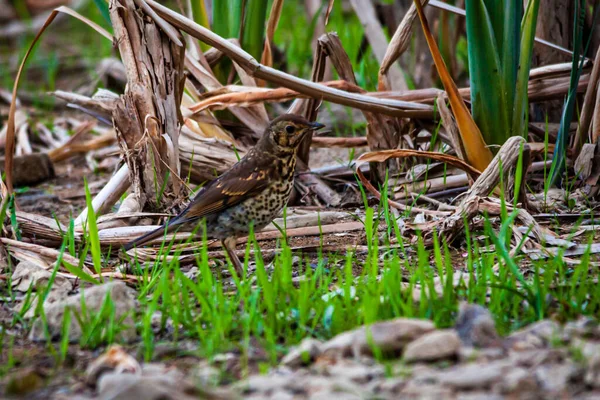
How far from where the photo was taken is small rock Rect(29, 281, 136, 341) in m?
3.24

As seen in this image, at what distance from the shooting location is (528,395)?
2.32 meters

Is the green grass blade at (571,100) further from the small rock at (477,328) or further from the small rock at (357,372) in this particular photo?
the small rock at (357,372)

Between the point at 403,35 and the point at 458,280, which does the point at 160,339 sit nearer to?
the point at 458,280

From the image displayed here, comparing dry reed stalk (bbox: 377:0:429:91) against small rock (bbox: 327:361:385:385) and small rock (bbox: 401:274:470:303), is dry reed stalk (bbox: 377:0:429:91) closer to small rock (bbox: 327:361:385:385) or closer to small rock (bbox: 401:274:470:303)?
small rock (bbox: 401:274:470:303)

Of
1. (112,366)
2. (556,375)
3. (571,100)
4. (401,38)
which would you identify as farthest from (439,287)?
(401,38)

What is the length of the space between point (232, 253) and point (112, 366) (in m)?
1.64

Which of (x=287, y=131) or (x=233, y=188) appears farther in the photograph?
(x=287, y=131)

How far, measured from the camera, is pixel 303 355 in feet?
9.05

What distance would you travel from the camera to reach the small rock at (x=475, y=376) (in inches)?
93.8

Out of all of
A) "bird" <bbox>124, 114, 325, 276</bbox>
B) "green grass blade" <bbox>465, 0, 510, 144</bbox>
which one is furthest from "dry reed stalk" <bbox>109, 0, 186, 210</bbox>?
"green grass blade" <bbox>465, 0, 510, 144</bbox>

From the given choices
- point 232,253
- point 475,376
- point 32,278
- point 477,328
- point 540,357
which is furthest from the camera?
point 232,253

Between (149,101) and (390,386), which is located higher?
(149,101)

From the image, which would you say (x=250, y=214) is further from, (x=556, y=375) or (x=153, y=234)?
(x=556, y=375)

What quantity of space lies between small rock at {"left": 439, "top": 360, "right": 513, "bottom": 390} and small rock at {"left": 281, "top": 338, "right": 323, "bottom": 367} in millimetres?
464
